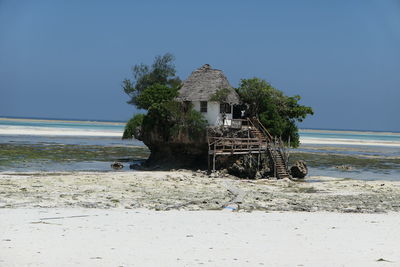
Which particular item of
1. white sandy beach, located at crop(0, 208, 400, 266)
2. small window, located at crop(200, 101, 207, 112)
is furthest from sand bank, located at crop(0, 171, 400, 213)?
small window, located at crop(200, 101, 207, 112)

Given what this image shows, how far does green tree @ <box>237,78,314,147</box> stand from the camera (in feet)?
108

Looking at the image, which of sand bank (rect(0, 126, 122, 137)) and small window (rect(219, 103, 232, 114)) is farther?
sand bank (rect(0, 126, 122, 137))

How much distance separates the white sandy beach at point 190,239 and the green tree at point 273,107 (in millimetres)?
17869

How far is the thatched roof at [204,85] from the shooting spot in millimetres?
31109

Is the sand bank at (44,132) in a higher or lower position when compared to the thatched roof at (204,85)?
lower

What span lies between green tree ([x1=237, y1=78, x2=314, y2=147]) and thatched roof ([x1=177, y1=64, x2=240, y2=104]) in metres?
1.18

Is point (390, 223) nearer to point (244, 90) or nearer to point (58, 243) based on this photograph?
point (58, 243)

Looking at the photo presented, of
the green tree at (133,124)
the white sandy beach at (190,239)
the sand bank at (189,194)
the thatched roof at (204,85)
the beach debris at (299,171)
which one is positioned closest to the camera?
the white sandy beach at (190,239)

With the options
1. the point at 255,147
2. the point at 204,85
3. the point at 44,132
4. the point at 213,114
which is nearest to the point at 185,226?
the point at 255,147

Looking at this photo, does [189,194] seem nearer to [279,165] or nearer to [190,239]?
[190,239]

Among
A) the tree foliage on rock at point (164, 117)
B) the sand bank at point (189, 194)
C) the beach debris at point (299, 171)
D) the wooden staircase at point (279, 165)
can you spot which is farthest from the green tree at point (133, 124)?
the beach debris at point (299, 171)

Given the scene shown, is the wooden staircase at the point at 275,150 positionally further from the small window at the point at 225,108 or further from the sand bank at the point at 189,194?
the sand bank at the point at 189,194

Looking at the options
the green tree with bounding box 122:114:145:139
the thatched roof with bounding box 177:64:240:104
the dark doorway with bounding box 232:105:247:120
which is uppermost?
the thatched roof with bounding box 177:64:240:104

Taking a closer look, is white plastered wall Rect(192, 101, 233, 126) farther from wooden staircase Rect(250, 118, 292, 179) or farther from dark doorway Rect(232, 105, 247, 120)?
dark doorway Rect(232, 105, 247, 120)
